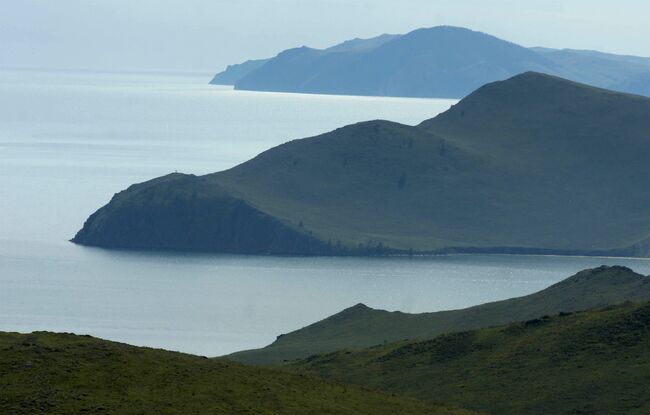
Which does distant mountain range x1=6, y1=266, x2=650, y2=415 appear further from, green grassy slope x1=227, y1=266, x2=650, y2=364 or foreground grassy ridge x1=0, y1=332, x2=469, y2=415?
green grassy slope x1=227, y1=266, x2=650, y2=364

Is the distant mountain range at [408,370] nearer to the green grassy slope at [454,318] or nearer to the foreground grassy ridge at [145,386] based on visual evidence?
the foreground grassy ridge at [145,386]

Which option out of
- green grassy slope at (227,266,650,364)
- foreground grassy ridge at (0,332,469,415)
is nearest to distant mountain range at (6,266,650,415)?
foreground grassy ridge at (0,332,469,415)

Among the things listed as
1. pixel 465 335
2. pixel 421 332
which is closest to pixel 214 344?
pixel 421 332

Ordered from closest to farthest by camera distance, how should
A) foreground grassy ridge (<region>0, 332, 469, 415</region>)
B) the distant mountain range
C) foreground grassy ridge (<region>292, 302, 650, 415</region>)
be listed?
1. foreground grassy ridge (<region>0, 332, 469, 415</region>)
2. the distant mountain range
3. foreground grassy ridge (<region>292, 302, 650, 415</region>)

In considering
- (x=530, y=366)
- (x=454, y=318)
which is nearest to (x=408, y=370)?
(x=530, y=366)

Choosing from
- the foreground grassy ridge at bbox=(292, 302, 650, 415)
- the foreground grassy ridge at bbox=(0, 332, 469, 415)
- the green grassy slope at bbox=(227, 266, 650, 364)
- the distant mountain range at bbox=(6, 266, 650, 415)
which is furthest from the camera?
the green grassy slope at bbox=(227, 266, 650, 364)

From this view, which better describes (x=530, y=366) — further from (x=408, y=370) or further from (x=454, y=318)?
(x=454, y=318)

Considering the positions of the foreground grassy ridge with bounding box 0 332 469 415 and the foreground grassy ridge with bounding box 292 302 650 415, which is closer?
the foreground grassy ridge with bounding box 0 332 469 415

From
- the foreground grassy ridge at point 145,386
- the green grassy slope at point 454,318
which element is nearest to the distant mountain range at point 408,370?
the foreground grassy ridge at point 145,386
